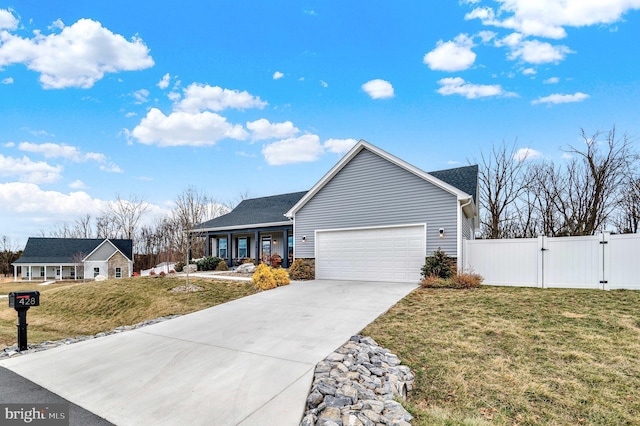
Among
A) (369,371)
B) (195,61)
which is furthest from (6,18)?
(369,371)

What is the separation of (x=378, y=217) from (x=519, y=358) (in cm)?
834

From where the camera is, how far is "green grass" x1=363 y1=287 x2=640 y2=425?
4.07 metres

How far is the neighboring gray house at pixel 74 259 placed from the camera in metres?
32.5

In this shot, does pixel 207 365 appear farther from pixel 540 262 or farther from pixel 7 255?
pixel 7 255

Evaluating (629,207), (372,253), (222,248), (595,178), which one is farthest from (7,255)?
(629,207)

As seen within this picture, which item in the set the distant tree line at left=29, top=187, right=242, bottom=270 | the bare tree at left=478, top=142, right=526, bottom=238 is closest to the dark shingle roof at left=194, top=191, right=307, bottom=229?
the distant tree line at left=29, top=187, right=242, bottom=270

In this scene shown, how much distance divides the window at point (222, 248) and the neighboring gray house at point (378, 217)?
945 centimetres

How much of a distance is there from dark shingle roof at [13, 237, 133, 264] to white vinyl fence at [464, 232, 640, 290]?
110 feet

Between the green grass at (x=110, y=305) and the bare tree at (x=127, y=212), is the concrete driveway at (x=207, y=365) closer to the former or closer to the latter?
the green grass at (x=110, y=305)

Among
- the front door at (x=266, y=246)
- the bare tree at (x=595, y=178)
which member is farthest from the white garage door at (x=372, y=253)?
the bare tree at (x=595, y=178)

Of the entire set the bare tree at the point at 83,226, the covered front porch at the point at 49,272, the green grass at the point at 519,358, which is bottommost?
the covered front porch at the point at 49,272

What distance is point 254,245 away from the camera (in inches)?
866

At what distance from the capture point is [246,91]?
52.4 feet

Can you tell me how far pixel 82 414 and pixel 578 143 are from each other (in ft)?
78.4
